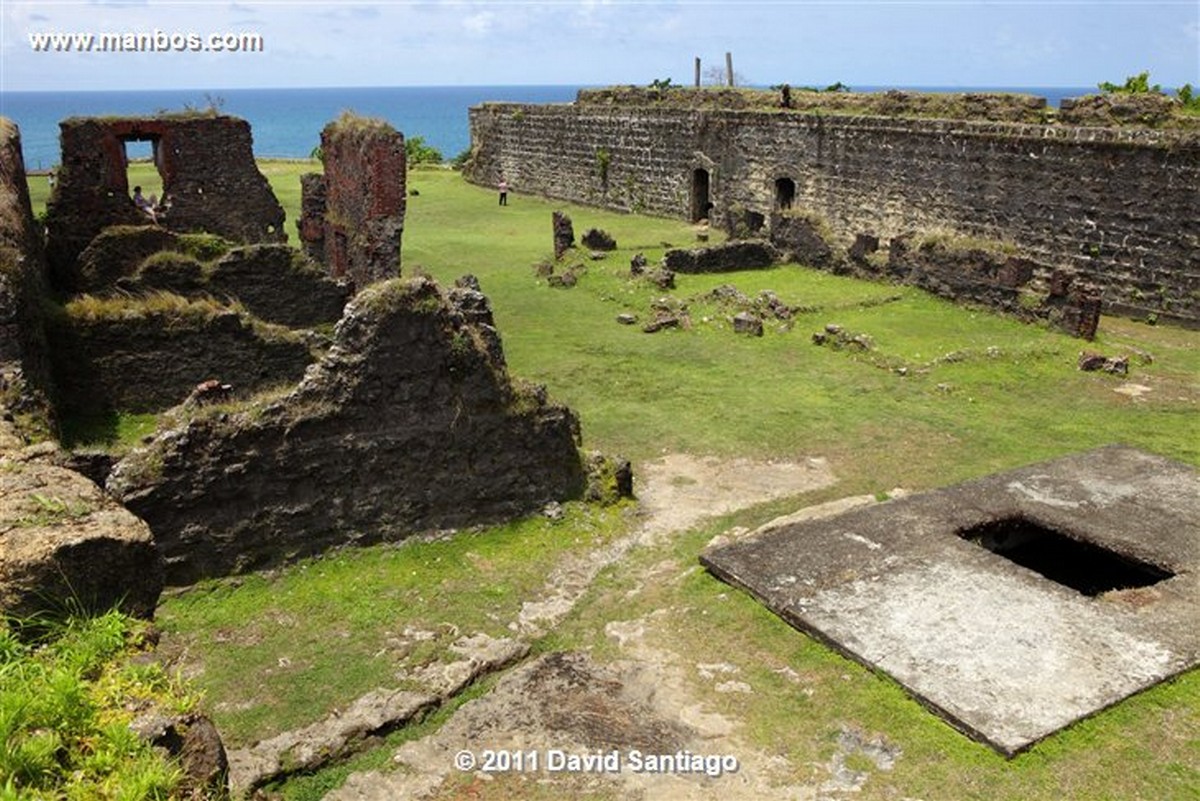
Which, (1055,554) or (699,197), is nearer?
(1055,554)

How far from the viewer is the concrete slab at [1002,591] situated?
716cm

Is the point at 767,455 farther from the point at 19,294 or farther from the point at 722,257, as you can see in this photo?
the point at 722,257

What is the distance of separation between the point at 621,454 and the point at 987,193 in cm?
1344

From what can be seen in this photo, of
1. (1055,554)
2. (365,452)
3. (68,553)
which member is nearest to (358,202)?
(365,452)

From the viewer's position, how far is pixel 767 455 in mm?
12070

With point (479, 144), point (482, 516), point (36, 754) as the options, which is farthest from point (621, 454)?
point (479, 144)

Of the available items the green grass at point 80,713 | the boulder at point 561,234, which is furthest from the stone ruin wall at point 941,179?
the green grass at point 80,713

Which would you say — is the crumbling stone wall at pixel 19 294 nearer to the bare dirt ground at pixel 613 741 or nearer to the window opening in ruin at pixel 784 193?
the bare dirt ground at pixel 613 741

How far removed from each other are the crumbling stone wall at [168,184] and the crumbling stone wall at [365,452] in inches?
338

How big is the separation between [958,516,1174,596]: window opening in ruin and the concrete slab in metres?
0.03

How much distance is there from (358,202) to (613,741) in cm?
1262

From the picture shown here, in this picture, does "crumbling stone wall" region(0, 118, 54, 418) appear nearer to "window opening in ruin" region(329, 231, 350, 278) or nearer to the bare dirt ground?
"window opening in ruin" region(329, 231, 350, 278)

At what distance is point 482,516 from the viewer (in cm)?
1020

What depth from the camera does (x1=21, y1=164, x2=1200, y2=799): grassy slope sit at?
673 cm
